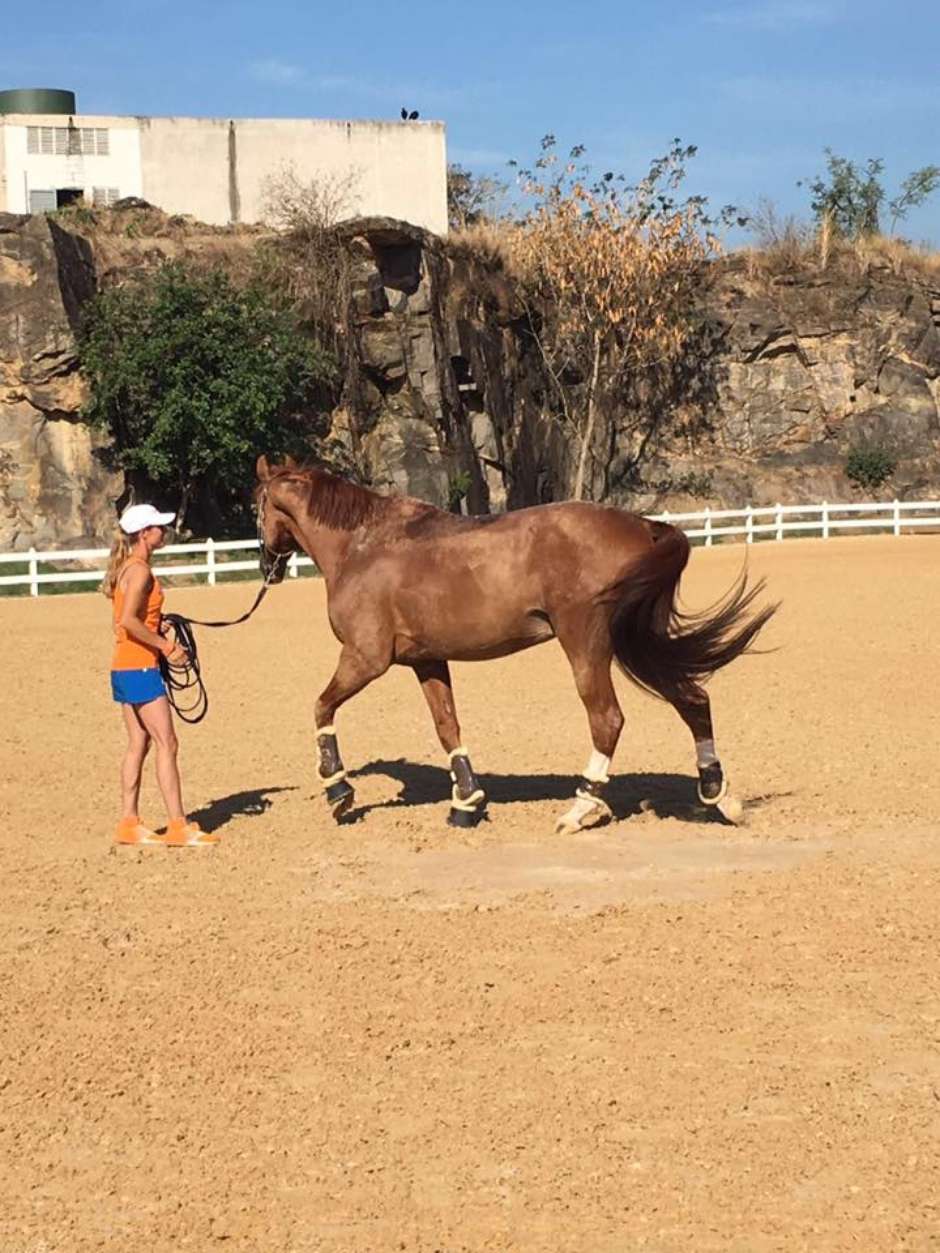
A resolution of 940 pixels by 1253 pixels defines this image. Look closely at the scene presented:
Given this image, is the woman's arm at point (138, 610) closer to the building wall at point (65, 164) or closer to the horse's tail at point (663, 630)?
the horse's tail at point (663, 630)

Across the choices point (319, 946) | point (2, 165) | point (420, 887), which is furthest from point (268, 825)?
point (2, 165)

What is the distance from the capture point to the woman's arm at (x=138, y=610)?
926 centimetres

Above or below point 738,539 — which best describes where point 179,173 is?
above

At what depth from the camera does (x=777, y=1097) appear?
5.51 m

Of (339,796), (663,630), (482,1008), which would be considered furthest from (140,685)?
(482,1008)

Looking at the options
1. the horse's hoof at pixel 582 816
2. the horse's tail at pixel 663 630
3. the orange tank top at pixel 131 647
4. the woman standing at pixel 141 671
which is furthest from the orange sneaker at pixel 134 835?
the horse's tail at pixel 663 630

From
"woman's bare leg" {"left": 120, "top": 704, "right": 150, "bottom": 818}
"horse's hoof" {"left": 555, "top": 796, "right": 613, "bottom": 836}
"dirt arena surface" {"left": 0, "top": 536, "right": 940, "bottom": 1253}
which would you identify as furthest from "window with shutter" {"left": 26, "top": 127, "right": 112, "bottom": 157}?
"horse's hoof" {"left": 555, "top": 796, "right": 613, "bottom": 836}

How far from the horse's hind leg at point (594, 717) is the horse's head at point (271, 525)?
6.61 ft

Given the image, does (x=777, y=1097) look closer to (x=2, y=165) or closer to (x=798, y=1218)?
(x=798, y=1218)

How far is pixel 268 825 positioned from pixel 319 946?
2.74m

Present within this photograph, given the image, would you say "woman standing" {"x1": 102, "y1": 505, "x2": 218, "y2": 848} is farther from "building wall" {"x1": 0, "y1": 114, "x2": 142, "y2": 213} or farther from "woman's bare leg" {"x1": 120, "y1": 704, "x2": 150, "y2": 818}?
"building wall" {"x1": 0, "y1": 114, "x2": 142, "y2": 213}

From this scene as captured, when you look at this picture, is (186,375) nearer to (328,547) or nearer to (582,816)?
(328,547)

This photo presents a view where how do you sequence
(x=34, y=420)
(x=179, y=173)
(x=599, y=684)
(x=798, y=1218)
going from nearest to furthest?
(x=798, y=1218), (x=599, y=684), (x=34, y=420), (x=179, y=173)

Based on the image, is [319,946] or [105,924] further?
[105,924]
